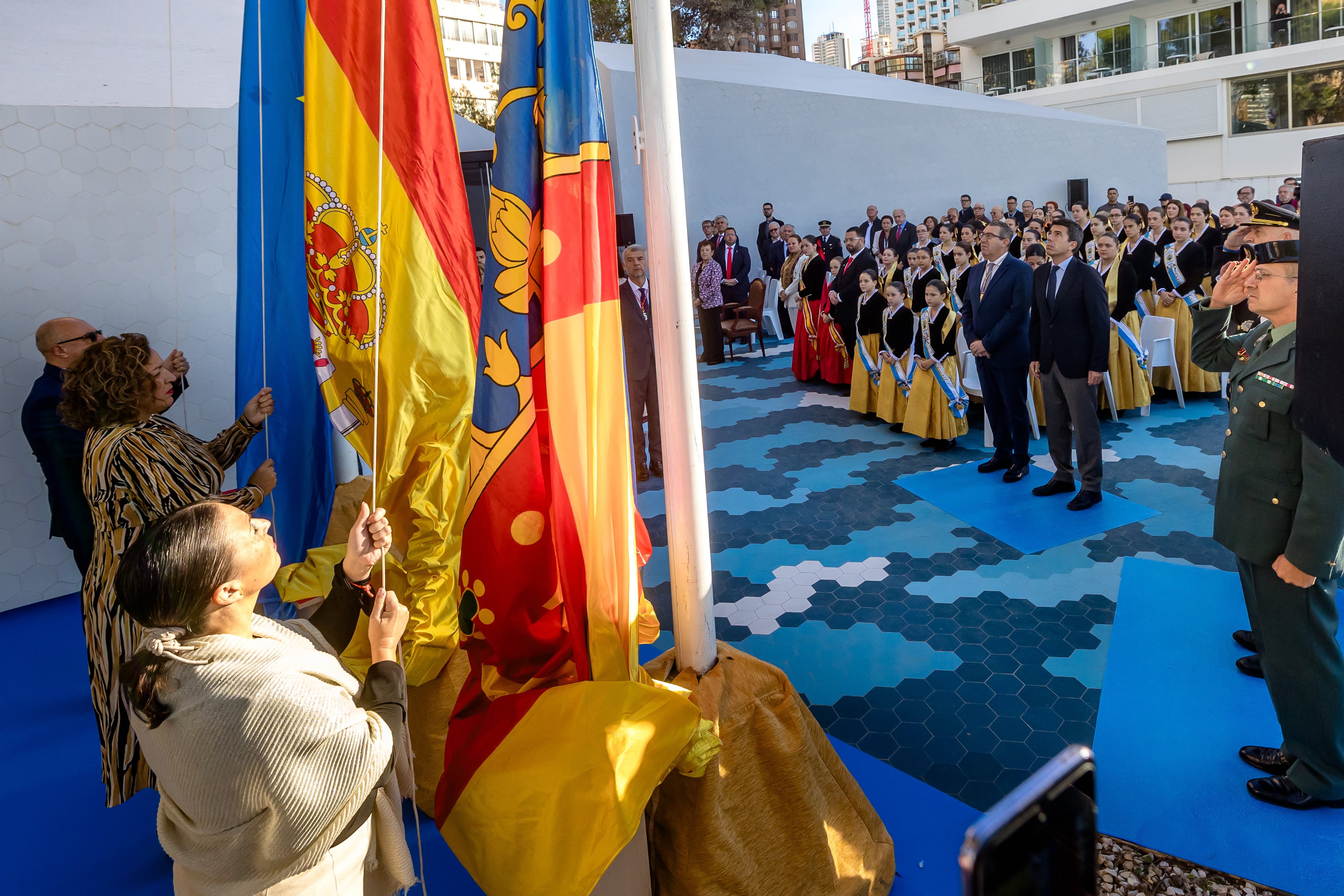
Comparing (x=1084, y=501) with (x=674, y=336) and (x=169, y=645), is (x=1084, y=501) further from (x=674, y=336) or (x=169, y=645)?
(x=169, y=645)

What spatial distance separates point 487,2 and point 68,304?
47.0 m

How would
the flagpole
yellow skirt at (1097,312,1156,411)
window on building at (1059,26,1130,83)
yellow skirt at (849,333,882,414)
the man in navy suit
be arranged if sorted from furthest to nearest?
window on building at (1059,26,1130,83) → yellow skirt at (849,333,882,414) → yellow skirt at (1097,312,1156,411) → the man in navy suit → the flagpole

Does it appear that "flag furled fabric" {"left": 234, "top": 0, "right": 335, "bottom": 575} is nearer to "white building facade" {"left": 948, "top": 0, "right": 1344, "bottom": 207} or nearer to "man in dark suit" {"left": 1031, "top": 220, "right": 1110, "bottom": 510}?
"man in dark suit" {"left": 1031, "top": 220, "right": 1110, "bottom": 510}

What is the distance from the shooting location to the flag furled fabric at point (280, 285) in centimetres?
267

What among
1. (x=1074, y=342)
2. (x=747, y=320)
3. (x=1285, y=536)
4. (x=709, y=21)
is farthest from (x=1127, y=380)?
(x=709, y=21)

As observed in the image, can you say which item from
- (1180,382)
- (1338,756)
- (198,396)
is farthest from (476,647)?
(1180,382)

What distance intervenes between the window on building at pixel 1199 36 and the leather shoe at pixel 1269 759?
2796 centimetres

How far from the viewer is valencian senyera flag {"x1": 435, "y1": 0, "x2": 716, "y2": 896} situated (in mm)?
1728

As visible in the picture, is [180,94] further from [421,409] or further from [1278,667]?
[1278,667]

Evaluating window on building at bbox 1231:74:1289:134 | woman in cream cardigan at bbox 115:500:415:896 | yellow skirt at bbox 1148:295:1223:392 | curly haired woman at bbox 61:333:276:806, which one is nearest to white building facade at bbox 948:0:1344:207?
window on building at bbox 1231:74:1289:134

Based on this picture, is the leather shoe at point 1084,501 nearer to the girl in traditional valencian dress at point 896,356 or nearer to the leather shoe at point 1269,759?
the girl in traditional valencian dress at point 896,356

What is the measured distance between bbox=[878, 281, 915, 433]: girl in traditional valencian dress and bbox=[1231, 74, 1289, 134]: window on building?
75.9 feet

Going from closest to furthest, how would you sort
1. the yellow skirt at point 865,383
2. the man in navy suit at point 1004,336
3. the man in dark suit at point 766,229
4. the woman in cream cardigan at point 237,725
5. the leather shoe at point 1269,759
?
the woman in cream cardigan at point 237,725 → the leather shoe at point 1269,759 → the man in navy suit at point 1004,336 → the yellow skirt at point 865,383 → the man in dark suit at point 766,229

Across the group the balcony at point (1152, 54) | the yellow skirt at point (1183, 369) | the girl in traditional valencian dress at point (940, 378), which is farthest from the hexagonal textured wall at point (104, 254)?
the balcony at point (1152, 54)
